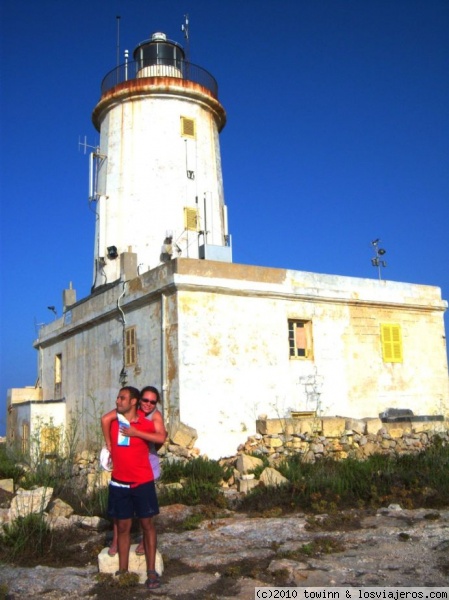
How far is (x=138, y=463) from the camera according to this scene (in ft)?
18.5

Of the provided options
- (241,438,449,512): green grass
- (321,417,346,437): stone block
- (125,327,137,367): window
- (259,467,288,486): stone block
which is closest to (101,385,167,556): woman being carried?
(241,438,449,512): green grass

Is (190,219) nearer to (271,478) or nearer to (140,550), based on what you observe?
(271,478)

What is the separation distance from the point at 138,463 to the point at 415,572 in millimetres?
2667

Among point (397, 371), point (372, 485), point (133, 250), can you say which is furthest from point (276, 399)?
point (133, 250)

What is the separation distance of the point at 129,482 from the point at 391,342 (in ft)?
38.8

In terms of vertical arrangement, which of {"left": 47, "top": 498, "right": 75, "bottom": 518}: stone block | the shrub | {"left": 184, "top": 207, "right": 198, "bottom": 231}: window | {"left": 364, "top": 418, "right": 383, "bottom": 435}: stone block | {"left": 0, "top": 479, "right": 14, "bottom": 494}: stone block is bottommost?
{"left": 47, "top": 498, "right": 75, "bottom": 518}: stone block

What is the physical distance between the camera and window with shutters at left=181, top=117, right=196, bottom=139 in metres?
18.7

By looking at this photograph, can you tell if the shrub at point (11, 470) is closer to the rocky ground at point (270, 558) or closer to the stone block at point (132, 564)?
the rocky ground at point (270, 558)

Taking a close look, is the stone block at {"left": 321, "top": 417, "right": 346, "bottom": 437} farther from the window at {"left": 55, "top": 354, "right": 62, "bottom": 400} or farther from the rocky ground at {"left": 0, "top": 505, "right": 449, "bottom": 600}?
the window at {"left": 55, "top": 354, "right": 62, "bottom": 400}

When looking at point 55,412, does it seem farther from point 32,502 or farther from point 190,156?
point 32,502

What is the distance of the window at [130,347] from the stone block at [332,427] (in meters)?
4.50

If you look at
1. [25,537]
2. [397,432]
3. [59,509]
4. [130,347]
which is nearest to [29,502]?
[59,509]

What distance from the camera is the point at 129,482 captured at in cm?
560

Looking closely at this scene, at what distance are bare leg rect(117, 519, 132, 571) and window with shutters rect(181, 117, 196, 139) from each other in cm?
1476
